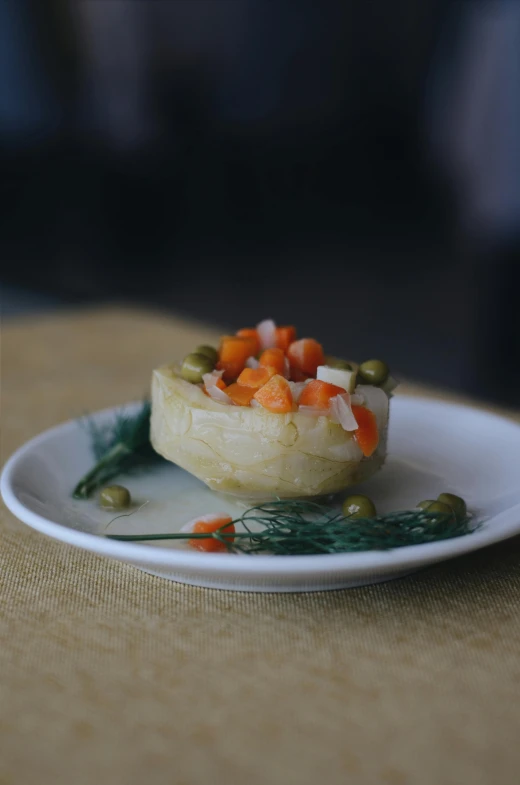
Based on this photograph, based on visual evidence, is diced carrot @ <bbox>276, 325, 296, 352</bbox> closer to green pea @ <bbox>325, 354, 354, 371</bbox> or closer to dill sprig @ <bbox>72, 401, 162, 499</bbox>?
green pea @ <bbox>325, 354, 354, 371</bbox>

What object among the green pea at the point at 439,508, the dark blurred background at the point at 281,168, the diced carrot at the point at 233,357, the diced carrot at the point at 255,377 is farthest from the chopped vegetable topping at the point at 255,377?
the dark blurred background at the point at 281,168

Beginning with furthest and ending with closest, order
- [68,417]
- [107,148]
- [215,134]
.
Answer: [107,148] → [215,134] → [68,417]

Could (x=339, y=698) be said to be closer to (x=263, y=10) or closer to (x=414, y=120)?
(x=414, y=120)

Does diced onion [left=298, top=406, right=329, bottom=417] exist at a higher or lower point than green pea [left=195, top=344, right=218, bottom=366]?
higher

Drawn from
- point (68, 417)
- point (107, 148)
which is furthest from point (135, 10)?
point (68, 417)

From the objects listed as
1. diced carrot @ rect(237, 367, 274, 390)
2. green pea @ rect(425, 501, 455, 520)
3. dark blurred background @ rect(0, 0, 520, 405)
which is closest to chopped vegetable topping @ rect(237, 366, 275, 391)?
diced carrot @ rect(237, 367, 274, 390)

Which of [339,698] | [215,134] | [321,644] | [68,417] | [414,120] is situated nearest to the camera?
[339,698]

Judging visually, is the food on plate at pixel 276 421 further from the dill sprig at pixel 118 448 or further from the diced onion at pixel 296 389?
the dill sprig at pixel 118 448
